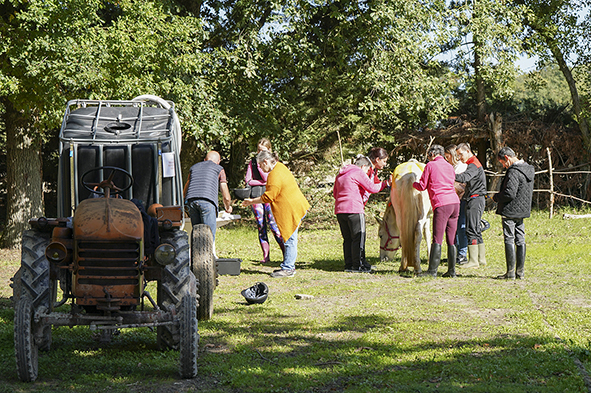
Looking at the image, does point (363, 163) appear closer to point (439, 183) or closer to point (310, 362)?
point (439, 183)

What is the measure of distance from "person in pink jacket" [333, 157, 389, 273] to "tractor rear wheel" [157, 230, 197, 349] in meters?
5.41

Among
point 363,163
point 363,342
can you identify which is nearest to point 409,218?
point 363,163

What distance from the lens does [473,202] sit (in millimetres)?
10992

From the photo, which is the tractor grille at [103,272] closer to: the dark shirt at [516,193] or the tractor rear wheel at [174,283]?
the tractor rear wheel at [174,283]

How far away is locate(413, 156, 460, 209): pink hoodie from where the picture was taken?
965 cm

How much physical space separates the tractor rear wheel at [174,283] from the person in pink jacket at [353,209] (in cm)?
541

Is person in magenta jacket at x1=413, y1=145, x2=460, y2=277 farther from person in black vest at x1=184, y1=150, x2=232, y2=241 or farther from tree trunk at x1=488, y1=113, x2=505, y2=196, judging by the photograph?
tree trunk at x1=488, y1=113, x2=505, y2=196

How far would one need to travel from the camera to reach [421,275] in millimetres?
9930

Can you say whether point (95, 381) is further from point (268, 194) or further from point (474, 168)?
point (474, 168)

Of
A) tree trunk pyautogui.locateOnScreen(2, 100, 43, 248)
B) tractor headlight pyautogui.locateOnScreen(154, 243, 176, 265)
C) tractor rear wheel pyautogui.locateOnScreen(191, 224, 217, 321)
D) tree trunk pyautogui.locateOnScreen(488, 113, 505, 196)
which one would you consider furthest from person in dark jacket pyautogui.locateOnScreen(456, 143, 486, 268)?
tree trunk pyautogui.locateOnScreen(488, 113, 505, 196)

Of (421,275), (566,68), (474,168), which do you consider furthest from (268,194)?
(566,68)

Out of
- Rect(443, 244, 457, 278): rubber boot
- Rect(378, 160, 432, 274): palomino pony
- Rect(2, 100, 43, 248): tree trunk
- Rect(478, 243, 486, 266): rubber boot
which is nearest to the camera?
Rect(443, 244, 457, 278): rubber boot

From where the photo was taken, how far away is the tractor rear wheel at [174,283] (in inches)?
206

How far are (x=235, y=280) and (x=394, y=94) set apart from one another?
8.84 m
